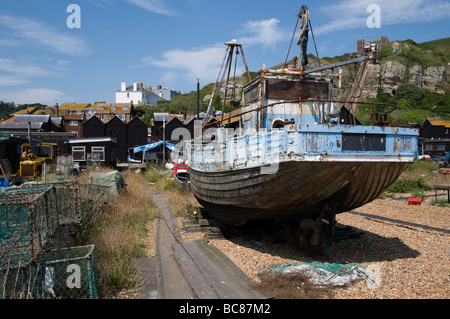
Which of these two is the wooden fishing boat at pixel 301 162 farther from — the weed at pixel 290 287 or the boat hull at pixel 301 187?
the weed at pixel 290 287

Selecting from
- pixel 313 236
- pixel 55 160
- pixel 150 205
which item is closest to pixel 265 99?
pixel 313 236

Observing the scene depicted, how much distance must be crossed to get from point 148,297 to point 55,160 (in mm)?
18113

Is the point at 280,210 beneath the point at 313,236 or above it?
above

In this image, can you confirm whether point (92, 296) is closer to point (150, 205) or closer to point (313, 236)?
point (313, 236)

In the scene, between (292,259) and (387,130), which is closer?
(387,130)

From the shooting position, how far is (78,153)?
97.6 ft

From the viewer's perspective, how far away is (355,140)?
245 inches

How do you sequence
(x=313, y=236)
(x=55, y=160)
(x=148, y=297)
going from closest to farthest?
(x=148, y=297), (x=313, y=236), (x=55, y=160)

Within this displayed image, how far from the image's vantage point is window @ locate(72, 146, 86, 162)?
97.0 ft

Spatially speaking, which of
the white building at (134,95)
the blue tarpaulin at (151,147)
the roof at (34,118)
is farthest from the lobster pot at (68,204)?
the white building at (134,95)

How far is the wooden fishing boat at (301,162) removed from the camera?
20.1ft

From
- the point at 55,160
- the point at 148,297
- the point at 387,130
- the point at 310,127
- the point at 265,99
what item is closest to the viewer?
the point at 148,297

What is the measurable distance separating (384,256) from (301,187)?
2814mm

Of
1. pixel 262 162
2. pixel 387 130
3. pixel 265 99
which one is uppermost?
pixel 265 99
